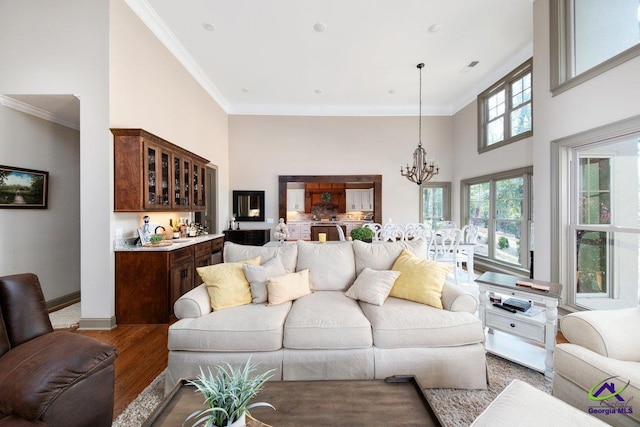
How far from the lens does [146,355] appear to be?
2.40 m

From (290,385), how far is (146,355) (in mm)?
1847

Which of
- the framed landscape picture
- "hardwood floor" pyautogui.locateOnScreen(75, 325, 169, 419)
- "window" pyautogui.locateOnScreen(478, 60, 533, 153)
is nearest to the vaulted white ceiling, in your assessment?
"window" pyautogui.locateOnScreen(478, 60, 533, 153)

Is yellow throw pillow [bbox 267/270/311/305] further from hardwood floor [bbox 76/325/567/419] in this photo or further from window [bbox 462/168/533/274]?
window [bbox 462/168/533/274]

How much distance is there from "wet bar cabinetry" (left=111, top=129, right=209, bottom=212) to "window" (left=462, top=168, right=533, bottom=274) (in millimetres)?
5831

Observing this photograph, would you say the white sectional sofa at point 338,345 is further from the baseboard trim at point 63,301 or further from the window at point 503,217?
the window at point 503,217

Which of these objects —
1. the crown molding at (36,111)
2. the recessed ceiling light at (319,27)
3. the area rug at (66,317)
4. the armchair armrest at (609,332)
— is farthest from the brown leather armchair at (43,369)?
the recessed ceiling light at (319,27)

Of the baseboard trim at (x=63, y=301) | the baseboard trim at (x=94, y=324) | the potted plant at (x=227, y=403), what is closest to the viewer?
the potted plant at (x=227, y=403)

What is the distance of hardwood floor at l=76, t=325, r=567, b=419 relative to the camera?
193 centimetres

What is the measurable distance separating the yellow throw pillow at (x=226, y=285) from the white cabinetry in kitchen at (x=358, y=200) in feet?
23.5

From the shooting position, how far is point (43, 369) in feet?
3.79

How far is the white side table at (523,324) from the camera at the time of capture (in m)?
1.98

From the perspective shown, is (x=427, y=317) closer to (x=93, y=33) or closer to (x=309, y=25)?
(x=309, y=25)

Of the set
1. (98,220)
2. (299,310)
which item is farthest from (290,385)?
(98,220)

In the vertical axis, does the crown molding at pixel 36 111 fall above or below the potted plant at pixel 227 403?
above
